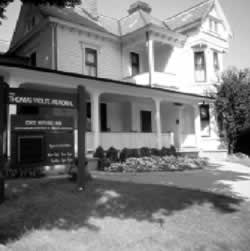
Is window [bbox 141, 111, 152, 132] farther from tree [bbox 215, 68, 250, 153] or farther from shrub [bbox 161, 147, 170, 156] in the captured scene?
tree [bbox 215, 68, 250, 153]

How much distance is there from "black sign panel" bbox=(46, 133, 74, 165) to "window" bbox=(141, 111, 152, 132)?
10431 millimetres

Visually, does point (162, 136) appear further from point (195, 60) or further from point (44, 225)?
point (44, 225)

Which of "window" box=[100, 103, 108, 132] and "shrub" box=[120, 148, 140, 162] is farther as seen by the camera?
"window" box=[100, 103, 108, 132]

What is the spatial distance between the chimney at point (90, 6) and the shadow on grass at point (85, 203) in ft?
48.9

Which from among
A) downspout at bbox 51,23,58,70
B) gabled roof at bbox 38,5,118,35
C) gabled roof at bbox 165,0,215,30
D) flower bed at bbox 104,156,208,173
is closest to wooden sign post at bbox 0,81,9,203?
flower bed at bbox 104,156,208,173

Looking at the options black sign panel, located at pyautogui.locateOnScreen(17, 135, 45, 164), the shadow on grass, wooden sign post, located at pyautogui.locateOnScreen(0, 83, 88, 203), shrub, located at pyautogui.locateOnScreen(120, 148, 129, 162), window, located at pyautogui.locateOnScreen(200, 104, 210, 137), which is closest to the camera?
the shadow on grass

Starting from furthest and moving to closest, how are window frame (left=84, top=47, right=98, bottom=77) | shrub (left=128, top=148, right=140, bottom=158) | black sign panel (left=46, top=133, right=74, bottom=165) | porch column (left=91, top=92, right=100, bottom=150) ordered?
window frame (left=84, top=47, right=98, bottom=77) < shrub (left=128, top=148, right=140, bottom=158) < porch column (left=91, top=92, right=100, bottom=150) < black sign panel (left=46, top=133, right=74, bottom=165)

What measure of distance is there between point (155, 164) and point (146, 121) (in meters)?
6.10

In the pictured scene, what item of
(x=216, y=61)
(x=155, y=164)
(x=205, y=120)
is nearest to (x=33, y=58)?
(x=155, y=164)

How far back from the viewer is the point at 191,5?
69.1ft

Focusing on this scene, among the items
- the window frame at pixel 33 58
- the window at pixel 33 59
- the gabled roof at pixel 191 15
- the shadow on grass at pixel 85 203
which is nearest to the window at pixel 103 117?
the window frame at pixel 33 58

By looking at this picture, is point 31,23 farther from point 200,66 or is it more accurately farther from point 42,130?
point 42,130

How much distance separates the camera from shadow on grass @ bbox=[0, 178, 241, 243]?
13.5ft

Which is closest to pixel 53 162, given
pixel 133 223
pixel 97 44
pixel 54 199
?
pixel 54 199
